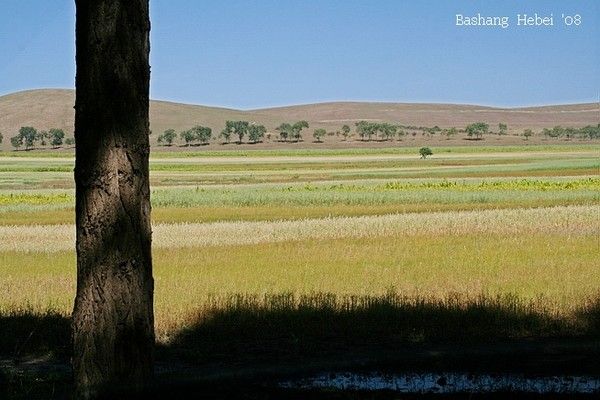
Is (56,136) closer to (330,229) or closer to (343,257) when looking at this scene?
(330,229)

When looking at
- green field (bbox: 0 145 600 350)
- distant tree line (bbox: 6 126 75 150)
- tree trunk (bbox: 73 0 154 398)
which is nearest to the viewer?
tree trunk (bbox: 73 0 154 398)

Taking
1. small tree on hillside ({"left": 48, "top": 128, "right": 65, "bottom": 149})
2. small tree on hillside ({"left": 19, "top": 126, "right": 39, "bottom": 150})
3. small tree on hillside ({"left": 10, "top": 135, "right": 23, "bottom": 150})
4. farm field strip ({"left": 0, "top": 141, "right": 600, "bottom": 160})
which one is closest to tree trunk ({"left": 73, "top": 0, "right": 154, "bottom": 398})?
farm field strip ({"left": 0, "top": 141, "right": 600, "bottom": 160})

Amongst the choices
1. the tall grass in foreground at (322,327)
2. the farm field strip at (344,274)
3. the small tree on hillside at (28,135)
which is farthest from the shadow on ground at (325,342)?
the small tree on hillside at (28,135)

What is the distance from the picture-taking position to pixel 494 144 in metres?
183

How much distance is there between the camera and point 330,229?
105 feet

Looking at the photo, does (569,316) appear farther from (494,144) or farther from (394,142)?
(394,142)

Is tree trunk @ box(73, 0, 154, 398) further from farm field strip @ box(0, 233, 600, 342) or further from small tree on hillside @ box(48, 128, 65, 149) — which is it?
small tree on hillside @ box(48, 128, 65, 149)

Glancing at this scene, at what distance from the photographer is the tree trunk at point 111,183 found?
7703mm

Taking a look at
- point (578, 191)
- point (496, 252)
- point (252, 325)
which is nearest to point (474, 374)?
point (252, 325)

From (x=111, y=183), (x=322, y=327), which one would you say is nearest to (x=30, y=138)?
(x=322, y=327)

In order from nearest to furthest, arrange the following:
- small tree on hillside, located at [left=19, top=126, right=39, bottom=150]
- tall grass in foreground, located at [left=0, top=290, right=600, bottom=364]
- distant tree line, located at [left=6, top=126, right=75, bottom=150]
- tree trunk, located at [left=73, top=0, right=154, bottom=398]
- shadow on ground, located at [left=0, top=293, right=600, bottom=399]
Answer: tree trunk, located at [left=73, top=0, right=154, bottom=398], shadow on ground, located at [left=0, top=293, right=600, bottom=399], tall grass in foreground, located at [left=0, top=290, right=600, bottom=364], distant tree line, located at [left=6, top=126, right=75, bottom=150], small tree on hillside, located at [left=19, top=126, right=39, bottom=150]

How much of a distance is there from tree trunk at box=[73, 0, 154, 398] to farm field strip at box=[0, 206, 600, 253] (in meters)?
19.7

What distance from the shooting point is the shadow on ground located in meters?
10.2

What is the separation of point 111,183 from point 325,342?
5.51 meters
